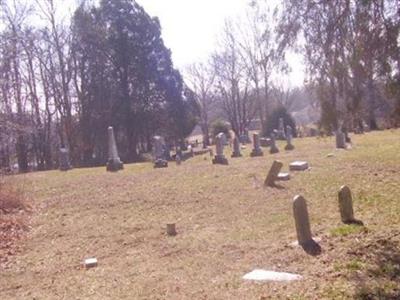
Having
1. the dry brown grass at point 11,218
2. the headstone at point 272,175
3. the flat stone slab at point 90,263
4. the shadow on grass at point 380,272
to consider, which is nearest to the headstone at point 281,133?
the headstone at point 272,175

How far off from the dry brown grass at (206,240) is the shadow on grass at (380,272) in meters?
0.01

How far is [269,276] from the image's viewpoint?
6.96 metres

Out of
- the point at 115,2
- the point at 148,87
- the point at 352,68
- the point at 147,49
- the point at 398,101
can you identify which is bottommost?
the point at 398,101

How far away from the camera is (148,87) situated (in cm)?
3925

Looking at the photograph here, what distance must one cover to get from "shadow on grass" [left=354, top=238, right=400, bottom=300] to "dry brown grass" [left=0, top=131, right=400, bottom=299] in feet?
0.05

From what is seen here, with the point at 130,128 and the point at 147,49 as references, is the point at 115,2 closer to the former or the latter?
the point at 147,49

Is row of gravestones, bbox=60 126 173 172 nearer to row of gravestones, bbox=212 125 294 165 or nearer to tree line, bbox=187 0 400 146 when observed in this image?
row of gravestones, bbox=212 125 294 165

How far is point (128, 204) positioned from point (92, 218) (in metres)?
1.28

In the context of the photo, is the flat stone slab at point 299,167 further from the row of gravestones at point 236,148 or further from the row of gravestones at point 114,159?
the row of gravestones at point 114,159

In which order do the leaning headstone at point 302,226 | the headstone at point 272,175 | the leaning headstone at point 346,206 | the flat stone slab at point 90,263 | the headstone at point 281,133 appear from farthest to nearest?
1. the headstone at point 281,133
2. the headstone at point 272,175
3. the leaning headstone at point 346,206
4. the flat stone slab at point 90,263
5. the leaning headstone at point 302,226

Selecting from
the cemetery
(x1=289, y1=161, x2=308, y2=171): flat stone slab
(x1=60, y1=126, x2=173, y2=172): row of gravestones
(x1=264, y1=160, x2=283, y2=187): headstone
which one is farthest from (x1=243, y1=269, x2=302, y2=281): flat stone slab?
(x1=60, y1=126, x2=173, y2=172): row of gravestones

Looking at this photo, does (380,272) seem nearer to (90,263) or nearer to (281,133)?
(90,263)

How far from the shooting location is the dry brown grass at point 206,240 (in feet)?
22.5

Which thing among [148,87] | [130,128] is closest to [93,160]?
[130,128]
